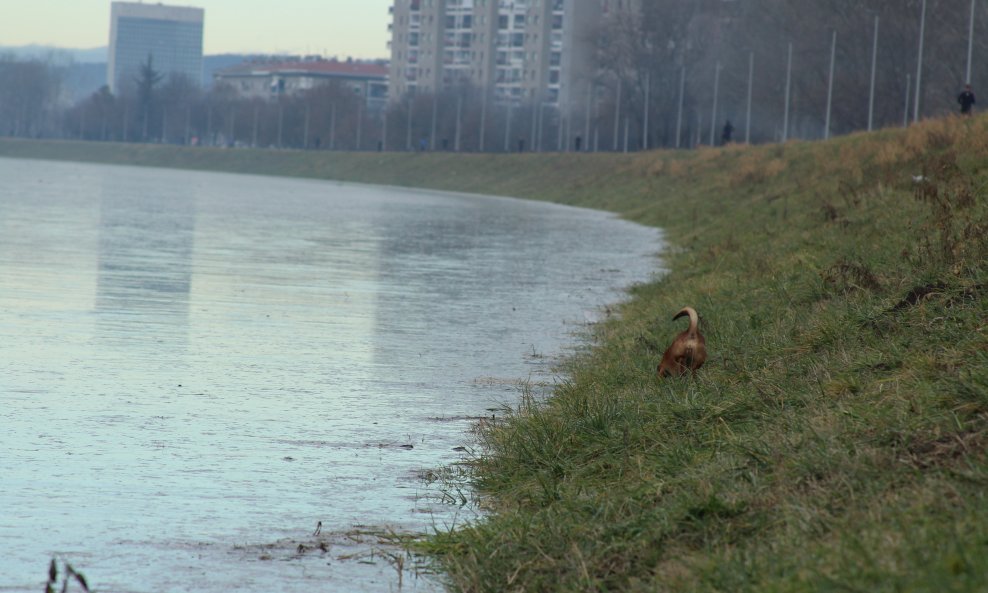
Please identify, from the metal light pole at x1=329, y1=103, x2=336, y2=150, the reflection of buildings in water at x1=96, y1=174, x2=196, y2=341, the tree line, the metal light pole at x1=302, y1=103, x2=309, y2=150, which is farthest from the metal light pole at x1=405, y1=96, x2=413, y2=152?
the reflection of buildings in water at x1=96, y1=174, x2=196, y2=341

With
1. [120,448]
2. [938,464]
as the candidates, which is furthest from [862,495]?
[120,448]

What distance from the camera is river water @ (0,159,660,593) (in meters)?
5.16

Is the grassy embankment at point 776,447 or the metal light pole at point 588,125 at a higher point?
the metal light pole at point 588,125

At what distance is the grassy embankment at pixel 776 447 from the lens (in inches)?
169

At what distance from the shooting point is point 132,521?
17.8 feet

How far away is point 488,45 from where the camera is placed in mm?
177750

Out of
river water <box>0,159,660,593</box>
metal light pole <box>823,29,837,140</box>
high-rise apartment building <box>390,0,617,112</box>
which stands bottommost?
river water <box>0,159,660,593</box>

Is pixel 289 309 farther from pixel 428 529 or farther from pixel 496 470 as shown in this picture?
pixel 428 529

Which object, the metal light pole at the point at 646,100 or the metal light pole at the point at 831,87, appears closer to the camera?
the metal light pole at the point at 831,87

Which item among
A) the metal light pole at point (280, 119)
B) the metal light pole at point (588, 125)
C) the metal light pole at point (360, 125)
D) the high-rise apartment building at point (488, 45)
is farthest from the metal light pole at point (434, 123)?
the high-rise apartment building at point (488, 45)

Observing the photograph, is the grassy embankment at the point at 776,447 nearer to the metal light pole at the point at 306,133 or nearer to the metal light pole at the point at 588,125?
the metal light pole at the point at 588,125

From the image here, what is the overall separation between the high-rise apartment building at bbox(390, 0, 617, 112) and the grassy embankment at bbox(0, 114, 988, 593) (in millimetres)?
159656

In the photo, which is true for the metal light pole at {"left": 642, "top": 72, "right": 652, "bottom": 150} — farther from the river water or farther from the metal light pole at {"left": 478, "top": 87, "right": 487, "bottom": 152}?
the river water

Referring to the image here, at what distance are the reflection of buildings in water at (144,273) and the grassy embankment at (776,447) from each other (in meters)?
3.46
